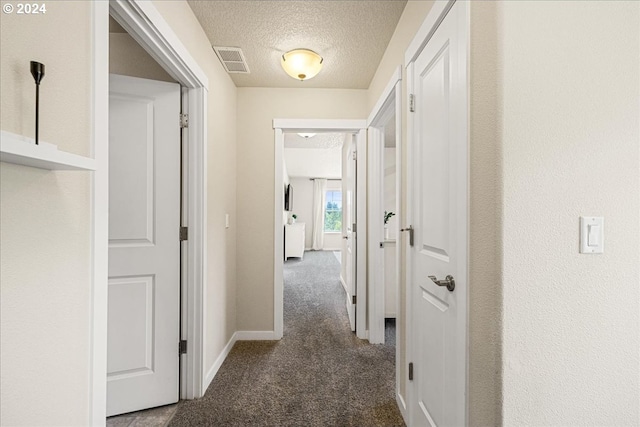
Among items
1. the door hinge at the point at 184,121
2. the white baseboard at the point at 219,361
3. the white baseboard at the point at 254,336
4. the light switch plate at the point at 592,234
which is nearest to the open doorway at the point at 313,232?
the white baseboard at the point at 254,336

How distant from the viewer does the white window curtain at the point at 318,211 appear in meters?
8.91

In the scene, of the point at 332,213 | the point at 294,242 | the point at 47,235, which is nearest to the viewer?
the point at 47,235

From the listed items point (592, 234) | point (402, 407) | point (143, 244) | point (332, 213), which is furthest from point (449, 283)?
point (332, 213)

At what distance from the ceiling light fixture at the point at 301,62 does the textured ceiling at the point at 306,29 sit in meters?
0.09

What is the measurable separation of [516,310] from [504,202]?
0.32 meters

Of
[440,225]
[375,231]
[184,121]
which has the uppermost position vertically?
[184,121]

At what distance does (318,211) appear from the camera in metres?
8.95

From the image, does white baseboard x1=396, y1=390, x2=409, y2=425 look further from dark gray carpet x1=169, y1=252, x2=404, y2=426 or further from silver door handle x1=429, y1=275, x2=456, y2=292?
silver door handle x1=429, y1=275, x2=456, y2=292

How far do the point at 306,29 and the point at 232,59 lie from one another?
69cm

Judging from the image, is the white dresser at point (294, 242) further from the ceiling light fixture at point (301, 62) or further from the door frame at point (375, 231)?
the ceiling light fixture at point (301, 62)

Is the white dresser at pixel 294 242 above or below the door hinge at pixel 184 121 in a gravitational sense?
below

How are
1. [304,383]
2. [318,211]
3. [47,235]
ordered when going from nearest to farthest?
[47,235] → [304,383] → [318,211]

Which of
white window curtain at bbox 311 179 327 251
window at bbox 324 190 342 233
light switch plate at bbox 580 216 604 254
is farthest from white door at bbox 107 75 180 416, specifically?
window at bbox 324 190 342 233

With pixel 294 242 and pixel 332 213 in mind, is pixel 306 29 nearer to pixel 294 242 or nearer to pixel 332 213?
pixel 294 242
